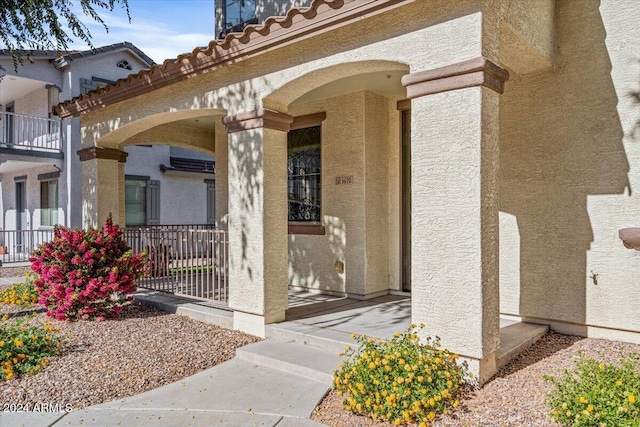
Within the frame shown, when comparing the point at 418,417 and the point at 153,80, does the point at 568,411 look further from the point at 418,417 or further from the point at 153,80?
the point at 153,80

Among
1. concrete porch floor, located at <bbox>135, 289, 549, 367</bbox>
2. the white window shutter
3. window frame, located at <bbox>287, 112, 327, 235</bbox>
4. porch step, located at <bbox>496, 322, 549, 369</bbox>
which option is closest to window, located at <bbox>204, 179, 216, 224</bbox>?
the white window shutter

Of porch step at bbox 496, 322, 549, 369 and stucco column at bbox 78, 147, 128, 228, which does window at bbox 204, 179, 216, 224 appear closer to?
stucco column at bbox 78, 147, 128, 228

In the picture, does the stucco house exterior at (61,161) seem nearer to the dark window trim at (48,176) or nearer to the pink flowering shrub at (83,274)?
the dark window trim at (48,176)

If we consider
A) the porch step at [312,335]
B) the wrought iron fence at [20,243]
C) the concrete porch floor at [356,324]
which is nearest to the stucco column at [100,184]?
the concrete porch floor at [356,324]

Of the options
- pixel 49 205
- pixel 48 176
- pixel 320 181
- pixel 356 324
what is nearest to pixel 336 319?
pixel 356 324

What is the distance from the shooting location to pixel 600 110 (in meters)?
5.02

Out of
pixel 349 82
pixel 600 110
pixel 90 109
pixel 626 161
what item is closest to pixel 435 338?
pixel 626 161

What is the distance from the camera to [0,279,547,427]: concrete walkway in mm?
3666

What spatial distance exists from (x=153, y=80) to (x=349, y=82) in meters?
3.04

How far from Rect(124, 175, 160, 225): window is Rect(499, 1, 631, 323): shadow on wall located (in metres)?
13.3

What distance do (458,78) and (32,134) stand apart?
1498cm

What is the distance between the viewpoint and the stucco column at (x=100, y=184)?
28.4 ft

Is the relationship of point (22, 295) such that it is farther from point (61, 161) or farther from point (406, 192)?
point (61, 161)

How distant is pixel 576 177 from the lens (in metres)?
5.18
